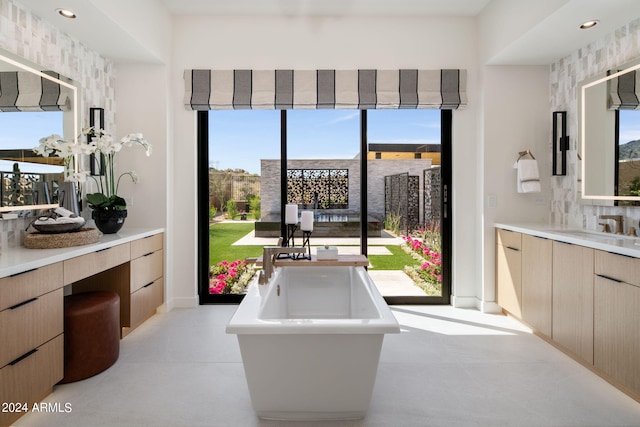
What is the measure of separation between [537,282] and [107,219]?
3.51 metres

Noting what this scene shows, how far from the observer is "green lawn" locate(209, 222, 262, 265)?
407 centimetres

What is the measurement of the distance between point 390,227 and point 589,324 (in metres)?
1.99

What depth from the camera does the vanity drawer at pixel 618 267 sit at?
2.04m

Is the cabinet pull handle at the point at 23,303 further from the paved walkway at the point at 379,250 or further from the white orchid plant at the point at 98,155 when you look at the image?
the paved walkway at the point at 379,250

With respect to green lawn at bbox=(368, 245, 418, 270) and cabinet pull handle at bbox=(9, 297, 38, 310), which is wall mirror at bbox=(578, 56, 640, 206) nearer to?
green lawn at bbox=(368, 245, 418, 270)

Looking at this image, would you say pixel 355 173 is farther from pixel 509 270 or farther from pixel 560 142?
pixel 560 142

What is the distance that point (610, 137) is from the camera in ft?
9.49

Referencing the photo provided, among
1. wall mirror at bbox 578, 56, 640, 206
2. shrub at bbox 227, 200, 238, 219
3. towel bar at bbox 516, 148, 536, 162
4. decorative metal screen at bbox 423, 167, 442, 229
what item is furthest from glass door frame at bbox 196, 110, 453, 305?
wall mirror at bbox 578, 56, 640, 206

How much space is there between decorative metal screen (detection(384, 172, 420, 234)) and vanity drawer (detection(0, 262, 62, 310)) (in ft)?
9.67

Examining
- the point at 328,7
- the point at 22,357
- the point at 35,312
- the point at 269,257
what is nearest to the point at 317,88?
the point at 328,7

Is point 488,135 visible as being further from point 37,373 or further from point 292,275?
point 37,373

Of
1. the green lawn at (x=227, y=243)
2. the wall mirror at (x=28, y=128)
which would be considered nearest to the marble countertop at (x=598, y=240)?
the green lawn at (x=227, y=243)

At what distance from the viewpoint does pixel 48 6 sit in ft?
8.41

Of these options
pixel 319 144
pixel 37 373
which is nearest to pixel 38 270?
pixel 37 373
